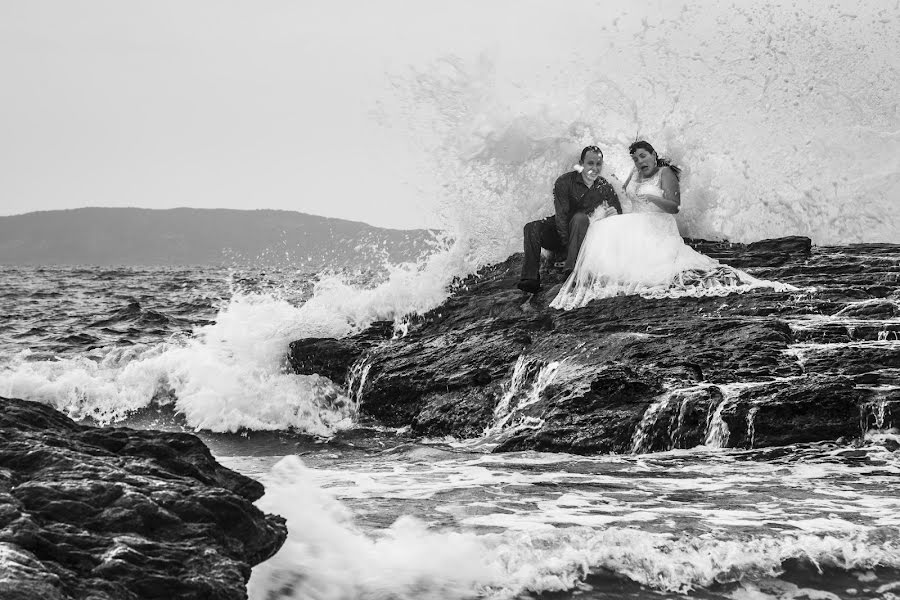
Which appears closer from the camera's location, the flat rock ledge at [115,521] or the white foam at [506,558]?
the flat rock ledge at [115,521]

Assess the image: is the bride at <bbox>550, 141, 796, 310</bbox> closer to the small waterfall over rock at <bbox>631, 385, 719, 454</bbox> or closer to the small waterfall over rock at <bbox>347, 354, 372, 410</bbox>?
the small waterfall over rock at <bbox>347, 354, 372, 410</bbox>

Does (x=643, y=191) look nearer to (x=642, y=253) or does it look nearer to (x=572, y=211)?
(x=642, y=253)

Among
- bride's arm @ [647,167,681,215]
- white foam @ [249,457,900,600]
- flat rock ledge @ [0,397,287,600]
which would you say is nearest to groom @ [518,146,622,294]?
bride's arm @ [647,167,681,215]

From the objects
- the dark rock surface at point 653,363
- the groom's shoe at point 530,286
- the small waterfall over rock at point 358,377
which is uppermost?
the groom's shoe at point 530,286

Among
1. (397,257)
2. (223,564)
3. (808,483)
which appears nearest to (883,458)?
(808,483)

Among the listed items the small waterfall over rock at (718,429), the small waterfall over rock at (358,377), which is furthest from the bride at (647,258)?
the small waterfall over rock at (718,429)

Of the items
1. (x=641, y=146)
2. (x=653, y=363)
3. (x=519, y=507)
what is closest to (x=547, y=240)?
(x=641, y=146)

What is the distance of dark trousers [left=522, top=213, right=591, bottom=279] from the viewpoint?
10.1 meters

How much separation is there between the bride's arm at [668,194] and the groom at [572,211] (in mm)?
911

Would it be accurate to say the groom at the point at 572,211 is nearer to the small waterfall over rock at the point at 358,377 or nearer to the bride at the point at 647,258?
the bride at the point at 647,258

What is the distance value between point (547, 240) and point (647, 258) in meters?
1.34

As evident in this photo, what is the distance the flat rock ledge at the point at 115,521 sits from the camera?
270 centimetres

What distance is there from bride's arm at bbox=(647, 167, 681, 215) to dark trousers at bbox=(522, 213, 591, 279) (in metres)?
0.93

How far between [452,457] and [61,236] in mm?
157014
